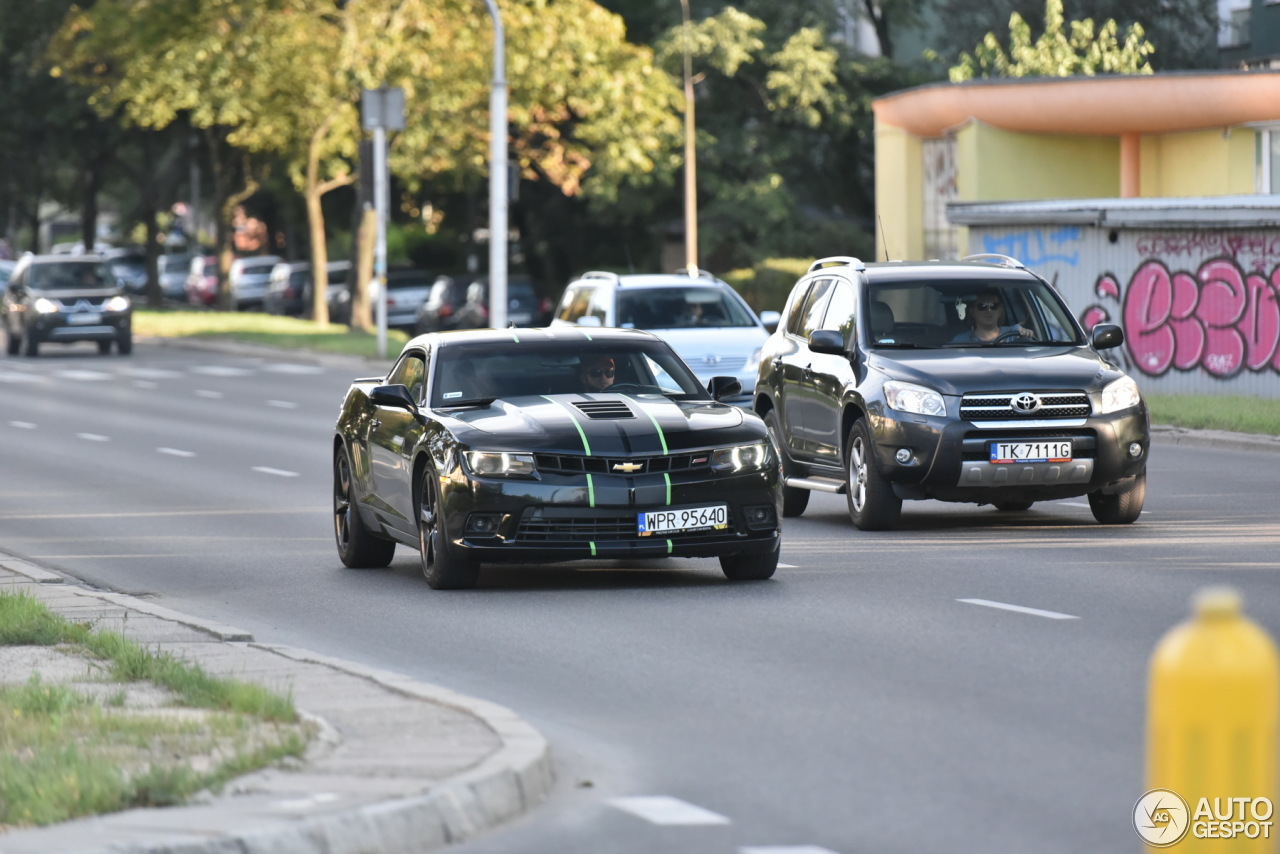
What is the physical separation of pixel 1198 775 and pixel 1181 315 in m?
24.9

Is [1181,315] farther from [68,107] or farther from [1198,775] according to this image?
[68,107]

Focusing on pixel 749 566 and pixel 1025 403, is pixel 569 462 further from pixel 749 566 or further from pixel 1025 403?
pixel 1025 403

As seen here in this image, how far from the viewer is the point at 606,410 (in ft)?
38.5

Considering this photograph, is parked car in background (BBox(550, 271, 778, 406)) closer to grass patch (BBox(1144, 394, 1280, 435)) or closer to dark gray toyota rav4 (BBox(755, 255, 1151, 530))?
grass patch (BBox(1144, 394, 1280, 435))

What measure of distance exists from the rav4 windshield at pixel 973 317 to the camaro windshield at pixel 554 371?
2.39 m

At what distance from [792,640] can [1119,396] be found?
15.8 feet

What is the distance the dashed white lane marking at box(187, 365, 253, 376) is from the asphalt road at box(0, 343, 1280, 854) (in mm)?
18654

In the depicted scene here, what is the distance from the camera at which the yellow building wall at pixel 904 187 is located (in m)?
43.4

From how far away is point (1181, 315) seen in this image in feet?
92.1

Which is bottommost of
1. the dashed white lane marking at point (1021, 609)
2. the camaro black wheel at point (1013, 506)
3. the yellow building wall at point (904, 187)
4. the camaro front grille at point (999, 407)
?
the camaro black wheel at point (1013, 506)

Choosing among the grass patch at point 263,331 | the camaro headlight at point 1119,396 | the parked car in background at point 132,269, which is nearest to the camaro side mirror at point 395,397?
the camaro headlight at point 1119,396

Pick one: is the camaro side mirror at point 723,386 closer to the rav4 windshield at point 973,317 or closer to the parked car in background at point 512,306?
the rav4 windshield at point 973,317

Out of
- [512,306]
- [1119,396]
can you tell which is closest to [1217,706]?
[1119,396]

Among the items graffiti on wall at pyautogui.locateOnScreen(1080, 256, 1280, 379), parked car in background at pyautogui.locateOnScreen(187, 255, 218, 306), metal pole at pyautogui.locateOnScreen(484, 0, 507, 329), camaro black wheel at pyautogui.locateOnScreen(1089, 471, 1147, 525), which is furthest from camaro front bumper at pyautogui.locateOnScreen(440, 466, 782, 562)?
parked car in background at pyautogui.locateOnScreen(187, 255, 218, 306)
